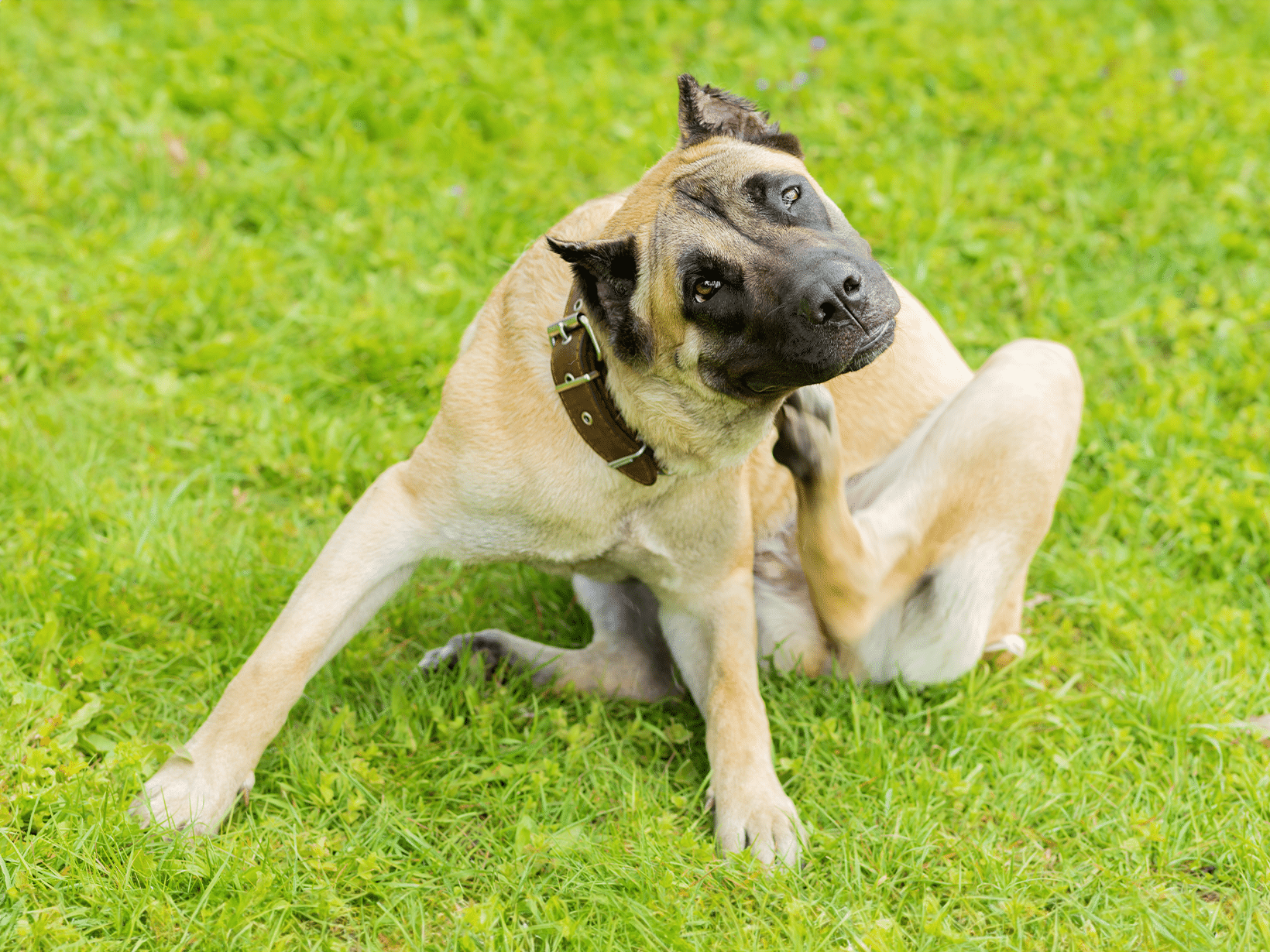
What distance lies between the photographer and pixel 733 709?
3.80 metres

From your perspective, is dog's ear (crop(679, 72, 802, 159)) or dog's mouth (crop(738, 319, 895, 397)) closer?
dog's mouth (crop(738, 319, 895, 397))

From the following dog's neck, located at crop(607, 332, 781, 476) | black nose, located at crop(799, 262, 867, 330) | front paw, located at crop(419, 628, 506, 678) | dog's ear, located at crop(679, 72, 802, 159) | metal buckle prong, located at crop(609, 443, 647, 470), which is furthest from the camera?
front paw, located at crop(419, 628, 506, 678)

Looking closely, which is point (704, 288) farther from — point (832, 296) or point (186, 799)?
point (186, 799)

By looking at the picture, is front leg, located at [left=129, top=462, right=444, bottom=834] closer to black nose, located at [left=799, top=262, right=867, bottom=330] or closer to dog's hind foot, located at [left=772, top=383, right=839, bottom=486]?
dog's hind foot, located at [left=772, top=383, right=839, bottom=486]

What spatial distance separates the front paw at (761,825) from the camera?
140 inches

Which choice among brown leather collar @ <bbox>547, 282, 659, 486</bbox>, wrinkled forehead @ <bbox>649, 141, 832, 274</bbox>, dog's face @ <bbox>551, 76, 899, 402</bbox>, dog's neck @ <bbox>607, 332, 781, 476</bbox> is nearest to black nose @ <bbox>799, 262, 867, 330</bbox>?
dog's face @ <bbox>551, 76, 899, 402</bbox>

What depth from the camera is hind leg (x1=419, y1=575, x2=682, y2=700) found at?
4094 mm

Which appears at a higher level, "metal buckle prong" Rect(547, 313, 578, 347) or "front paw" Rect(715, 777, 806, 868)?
"metal buckle prong" Rect(547, 313, 578, 347)

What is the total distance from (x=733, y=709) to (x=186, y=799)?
169cm

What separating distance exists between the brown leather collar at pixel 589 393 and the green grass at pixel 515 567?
107cm

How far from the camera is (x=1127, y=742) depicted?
13.6 ft

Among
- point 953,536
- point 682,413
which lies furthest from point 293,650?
point 953,536

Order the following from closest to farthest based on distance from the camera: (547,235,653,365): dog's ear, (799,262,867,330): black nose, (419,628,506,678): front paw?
1. (799,262,867,330): black nose
2. (547,235,653,365): dog's ear
3. (419,628,506,678): front paw

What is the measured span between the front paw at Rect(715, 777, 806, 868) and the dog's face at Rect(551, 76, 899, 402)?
1.28m
